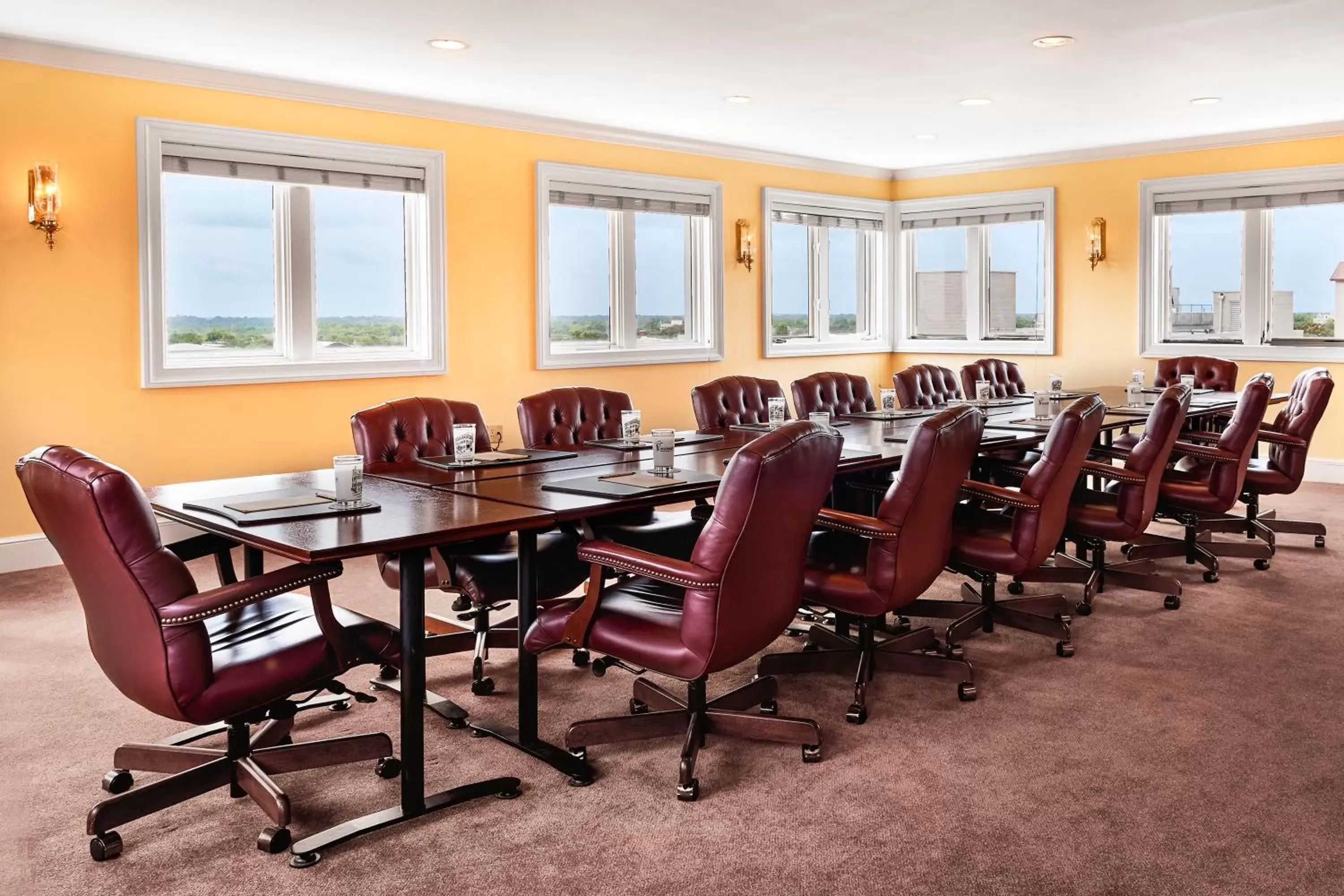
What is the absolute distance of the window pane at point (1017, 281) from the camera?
31.0ft

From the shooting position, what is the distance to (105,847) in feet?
8.18

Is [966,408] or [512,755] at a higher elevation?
[966,408]

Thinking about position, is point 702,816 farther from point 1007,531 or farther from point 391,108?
point 391,108

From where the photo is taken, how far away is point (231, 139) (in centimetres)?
593

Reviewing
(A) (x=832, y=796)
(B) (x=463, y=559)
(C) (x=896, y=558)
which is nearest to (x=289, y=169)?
(B) (x=463, y=559)

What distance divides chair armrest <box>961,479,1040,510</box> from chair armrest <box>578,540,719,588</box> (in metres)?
1.30

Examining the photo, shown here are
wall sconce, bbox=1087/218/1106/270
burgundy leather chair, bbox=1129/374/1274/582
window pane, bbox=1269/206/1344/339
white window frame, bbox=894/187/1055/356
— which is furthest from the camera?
white window frame, bbox=894/187/1055/356

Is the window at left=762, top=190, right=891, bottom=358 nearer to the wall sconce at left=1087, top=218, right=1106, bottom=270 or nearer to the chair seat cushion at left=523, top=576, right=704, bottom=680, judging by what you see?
the wall sconce at left=1087, top=218, right=1106, bottom=270

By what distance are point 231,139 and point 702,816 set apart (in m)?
4.71

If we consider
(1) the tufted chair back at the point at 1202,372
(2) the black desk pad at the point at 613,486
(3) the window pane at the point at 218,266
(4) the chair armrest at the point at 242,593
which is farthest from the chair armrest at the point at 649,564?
(1) the tufted chair back at the point at 1202,372

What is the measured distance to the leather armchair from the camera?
6.50 meters

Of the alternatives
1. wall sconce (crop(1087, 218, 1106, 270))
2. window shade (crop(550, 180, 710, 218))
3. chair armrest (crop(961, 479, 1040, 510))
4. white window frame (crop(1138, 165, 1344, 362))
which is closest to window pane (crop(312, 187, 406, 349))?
window shade (crop(550, 180, 710, 218))

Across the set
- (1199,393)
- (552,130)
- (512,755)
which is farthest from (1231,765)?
(552,130)

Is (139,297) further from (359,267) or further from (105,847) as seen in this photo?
(105,847)
